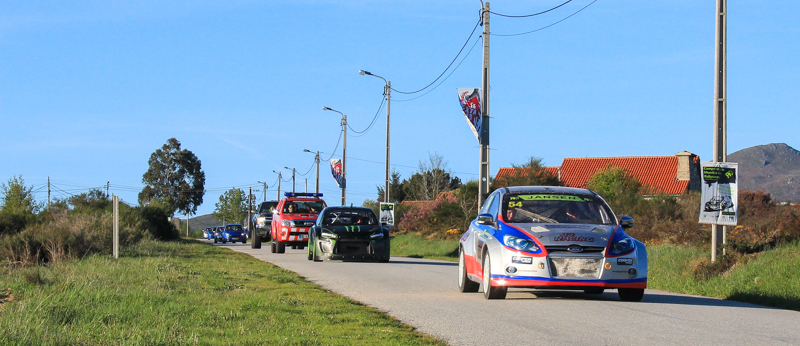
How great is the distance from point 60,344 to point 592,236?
6622mm

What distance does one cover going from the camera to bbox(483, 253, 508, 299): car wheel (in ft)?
36.2

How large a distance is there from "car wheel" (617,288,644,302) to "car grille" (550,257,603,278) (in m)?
0.99

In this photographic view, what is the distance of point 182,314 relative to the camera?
894 centimetres

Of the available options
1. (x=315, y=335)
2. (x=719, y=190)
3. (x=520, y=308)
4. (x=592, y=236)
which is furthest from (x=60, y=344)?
(x=719, y=190)

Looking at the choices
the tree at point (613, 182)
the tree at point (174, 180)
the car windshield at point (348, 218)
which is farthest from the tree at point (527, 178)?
the tree at point (174, 180)

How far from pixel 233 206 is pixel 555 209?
118779 millimetres

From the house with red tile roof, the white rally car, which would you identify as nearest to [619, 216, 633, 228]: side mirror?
the white rally car

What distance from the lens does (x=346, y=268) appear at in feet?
62.6

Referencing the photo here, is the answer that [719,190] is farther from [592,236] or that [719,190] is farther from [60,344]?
[60,344]

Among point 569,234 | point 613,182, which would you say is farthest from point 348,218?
point 613,182

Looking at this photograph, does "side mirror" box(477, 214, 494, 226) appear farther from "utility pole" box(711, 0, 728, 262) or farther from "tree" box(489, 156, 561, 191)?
"tree" box(489, 156, 561, 191)

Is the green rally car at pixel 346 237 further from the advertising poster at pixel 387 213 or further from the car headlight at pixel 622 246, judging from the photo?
the advertising poster at pixel 387 213

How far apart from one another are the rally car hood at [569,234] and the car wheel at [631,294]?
0.93 meters

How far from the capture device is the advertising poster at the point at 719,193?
15.0 meters
